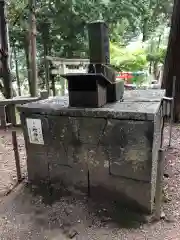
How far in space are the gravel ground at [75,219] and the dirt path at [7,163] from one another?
0.28m

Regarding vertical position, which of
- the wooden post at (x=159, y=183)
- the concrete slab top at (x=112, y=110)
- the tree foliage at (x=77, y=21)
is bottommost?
the wooden post at (x=159, y=183)

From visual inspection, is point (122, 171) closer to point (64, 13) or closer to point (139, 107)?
point (139, 107)

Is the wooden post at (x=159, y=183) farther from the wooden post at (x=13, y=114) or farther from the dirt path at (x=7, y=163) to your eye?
the wooden post at (x=13, y=114)

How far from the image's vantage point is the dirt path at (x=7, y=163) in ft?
10.6

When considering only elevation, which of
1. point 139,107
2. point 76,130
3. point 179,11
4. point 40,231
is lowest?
point 40,231

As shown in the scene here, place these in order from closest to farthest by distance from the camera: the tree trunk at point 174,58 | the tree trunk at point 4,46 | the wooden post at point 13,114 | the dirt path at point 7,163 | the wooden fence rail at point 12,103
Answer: the dirt path at point 7,163, the wooden fence rail at point 12,103, the tree trunk at point 174,58, the wooden post at point 13,114, the tree trunk at point 4,46

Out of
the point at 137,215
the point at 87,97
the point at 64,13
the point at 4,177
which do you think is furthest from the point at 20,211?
the point at 64,13

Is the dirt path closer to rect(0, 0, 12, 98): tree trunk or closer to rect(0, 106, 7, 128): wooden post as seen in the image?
rect(0, 106, 7, 128): wooden post

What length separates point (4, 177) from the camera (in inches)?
135

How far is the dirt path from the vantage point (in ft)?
10.6

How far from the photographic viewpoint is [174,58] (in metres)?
5.43

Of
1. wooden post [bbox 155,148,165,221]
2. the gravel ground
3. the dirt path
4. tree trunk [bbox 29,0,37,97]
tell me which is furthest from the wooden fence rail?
wooden post [bbox 155,148,165,221]

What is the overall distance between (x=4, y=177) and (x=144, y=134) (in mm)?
2253

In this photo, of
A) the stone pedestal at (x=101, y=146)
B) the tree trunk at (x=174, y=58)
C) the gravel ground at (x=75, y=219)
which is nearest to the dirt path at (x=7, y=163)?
the gravel ground at (x=75, y=219)
